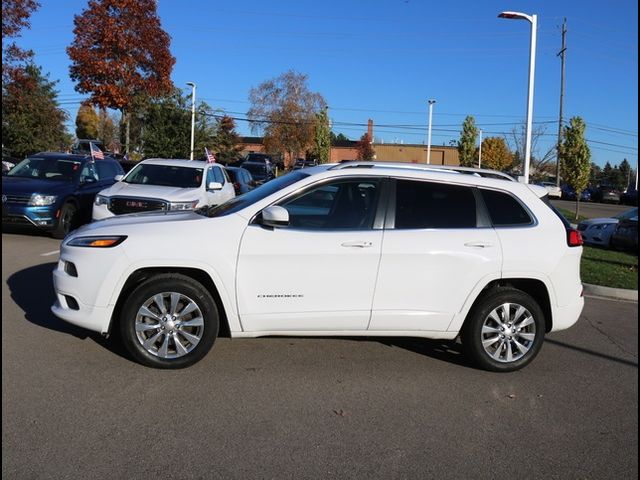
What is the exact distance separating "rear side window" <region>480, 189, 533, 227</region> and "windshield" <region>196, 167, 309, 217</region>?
166 centimetres

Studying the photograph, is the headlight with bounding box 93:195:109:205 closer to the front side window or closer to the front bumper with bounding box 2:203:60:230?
the front bumper with bounding box 2:203:60:230

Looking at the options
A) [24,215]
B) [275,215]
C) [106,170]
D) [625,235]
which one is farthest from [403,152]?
[275,215]

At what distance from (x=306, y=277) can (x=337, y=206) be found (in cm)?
74

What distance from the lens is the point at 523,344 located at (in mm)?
5156

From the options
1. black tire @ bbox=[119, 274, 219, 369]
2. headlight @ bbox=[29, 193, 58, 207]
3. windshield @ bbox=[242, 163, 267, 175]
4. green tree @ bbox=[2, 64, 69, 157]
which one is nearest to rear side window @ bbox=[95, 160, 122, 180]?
headlight @ bbox=[29, 193, 58, 207]

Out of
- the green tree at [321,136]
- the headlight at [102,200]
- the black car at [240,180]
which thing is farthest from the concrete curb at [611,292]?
the green tree at [321,136]

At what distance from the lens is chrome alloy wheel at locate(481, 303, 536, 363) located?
16.7 feet

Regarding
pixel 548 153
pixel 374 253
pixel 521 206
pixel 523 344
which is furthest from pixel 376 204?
pixel 548 153

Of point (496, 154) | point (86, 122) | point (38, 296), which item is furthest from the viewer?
point (86, 122)

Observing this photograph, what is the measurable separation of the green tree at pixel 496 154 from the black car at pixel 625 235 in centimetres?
5184

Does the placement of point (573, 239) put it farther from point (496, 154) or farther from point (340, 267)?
point (496, 154)

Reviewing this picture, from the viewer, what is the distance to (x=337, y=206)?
511 cm

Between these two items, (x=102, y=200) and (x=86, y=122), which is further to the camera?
(x=86, y=122)

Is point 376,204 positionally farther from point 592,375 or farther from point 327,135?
point 327,135
